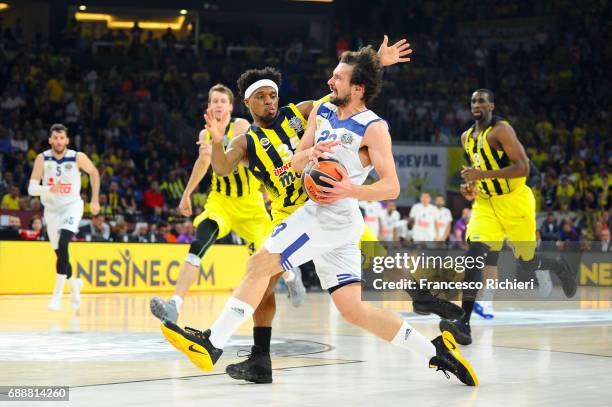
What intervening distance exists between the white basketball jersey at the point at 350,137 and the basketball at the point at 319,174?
0.70 feet

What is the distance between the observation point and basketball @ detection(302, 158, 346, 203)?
22.0 feet

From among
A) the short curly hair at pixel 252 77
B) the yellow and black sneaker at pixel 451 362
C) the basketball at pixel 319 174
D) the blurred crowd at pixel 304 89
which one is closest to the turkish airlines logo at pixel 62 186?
the blurred crowd at pixel 304 89

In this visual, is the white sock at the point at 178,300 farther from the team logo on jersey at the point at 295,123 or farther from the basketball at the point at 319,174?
the basketball at the point at 319,174

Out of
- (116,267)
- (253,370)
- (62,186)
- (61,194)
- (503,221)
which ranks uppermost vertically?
(62,186)

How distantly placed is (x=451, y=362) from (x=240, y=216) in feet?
14.2

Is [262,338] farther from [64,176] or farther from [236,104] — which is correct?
[236,104]

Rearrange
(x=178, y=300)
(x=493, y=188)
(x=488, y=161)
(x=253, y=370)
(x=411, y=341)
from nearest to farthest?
1. (x=411, y=341)
2. (x=253, y=370)
3. (x=178, y=300)
4. (x=488, y=161)
5. (x=493, y=188)

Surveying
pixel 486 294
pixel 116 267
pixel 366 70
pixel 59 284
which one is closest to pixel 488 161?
pixel 486 294

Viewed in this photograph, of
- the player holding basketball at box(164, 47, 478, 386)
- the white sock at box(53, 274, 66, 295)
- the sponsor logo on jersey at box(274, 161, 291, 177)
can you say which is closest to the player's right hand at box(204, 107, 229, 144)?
the player holding basketball at box(164, 47, 478, 386)

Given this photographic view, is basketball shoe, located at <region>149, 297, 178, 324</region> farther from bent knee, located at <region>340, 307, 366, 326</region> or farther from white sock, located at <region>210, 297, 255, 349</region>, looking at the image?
bent knee, located at <region>340, 307, 366, 326</region>

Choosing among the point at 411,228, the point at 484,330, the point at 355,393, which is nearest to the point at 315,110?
the point at 355,393

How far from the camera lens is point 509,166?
37.3ft

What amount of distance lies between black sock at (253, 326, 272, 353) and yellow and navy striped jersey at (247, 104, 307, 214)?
3.10 feet

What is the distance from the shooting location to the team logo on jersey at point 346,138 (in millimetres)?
7016
